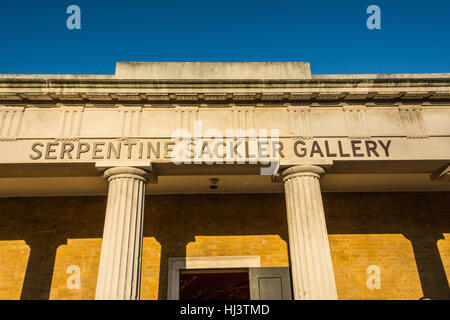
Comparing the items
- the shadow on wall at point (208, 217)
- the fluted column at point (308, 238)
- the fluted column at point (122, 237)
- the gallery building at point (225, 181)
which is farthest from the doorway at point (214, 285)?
the fluted column at point (122, 237)

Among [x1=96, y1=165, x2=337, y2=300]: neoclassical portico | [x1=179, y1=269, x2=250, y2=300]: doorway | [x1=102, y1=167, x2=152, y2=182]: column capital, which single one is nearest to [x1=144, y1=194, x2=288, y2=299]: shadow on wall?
[x1=179, y1=269, x2=250, y2=300]: doorway

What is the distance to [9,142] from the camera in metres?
9.77

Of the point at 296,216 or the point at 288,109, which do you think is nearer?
the point at 296,216

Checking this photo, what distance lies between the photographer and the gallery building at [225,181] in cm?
958

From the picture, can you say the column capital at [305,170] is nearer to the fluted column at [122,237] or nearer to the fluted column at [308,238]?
the fluted column at [308,238]

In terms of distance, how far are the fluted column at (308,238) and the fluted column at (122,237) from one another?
3799 mm

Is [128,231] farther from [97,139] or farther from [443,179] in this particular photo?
[443,179]

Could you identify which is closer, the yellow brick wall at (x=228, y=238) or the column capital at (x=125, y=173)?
the column capital at (x=125, y=173)

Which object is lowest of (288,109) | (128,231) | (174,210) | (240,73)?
(128,231)

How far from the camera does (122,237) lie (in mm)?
8820
